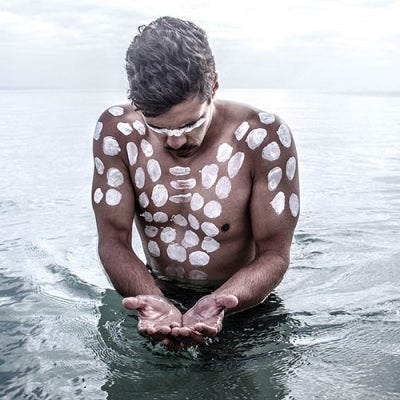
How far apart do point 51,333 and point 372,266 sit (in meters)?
2.49

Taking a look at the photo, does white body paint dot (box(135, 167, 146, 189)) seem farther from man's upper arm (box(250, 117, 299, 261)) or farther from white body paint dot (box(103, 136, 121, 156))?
man's upper arm (box(250, 117, 299, 261))

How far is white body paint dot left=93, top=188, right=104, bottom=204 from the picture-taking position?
3.68 metres

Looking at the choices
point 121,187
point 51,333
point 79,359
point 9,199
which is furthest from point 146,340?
point 9,199

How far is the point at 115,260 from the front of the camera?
356 cm

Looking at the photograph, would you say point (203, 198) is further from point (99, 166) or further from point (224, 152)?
point (99, 166)

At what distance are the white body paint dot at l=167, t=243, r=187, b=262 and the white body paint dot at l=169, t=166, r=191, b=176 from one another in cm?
40

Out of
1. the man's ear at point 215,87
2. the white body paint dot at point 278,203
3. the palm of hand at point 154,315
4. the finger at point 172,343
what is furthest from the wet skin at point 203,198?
the finger at point 172,343

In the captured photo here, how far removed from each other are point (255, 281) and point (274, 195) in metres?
0.45

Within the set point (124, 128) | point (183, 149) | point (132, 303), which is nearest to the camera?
point (132, 303)

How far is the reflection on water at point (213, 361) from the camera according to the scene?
2.99 metres

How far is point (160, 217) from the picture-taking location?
12.2 feet

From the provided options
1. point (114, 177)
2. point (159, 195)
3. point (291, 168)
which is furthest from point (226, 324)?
point (114, 177)

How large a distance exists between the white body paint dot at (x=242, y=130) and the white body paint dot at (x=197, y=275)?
0.76 metres

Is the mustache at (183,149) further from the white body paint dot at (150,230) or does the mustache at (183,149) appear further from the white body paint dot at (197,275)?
the white body paint dot at (197,275)
